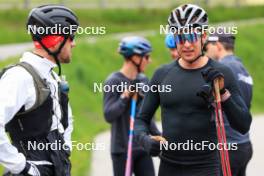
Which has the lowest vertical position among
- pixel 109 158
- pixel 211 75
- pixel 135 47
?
pixel 211 75

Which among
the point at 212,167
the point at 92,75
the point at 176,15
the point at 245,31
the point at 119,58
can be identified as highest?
the point at 245,31

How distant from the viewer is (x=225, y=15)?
37406 mm

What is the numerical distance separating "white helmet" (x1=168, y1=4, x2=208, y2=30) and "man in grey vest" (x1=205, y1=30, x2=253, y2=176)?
4.10ft

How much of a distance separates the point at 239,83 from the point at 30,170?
3.14 m

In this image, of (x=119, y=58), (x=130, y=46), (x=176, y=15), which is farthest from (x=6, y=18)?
(x=176, y=15)

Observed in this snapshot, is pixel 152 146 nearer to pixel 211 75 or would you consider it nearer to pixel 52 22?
pixel 211 75

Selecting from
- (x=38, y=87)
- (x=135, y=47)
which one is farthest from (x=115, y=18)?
(x=38, y=87)

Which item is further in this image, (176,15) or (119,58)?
(119,58)

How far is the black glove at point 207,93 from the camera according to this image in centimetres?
550

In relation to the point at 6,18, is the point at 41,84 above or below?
below

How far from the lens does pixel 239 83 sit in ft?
25.0

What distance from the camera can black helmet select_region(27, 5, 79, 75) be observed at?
5.32m

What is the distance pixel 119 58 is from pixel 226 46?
15.0 metres

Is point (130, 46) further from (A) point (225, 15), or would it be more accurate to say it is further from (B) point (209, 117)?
(A) point (225, 15)
